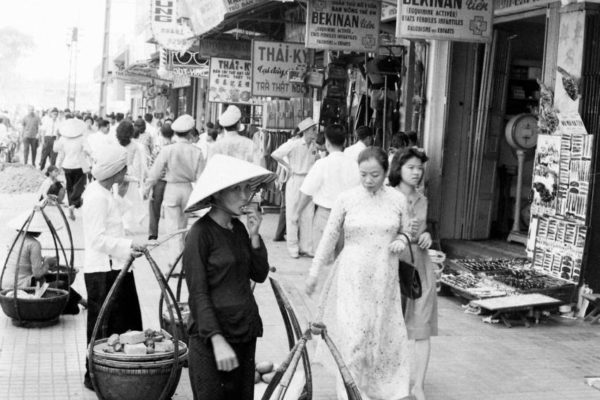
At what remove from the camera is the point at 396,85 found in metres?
13.6

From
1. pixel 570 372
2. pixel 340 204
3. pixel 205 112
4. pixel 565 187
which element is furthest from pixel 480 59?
pixel 205 112

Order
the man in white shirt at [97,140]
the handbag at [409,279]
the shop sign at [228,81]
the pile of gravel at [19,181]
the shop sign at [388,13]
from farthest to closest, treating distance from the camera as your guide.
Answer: the pile of gravel at [19,181] < the shop sign at [228,81] < the man in white shirt at [97,140] < the shop sign at [388,13] < the handbag at [409,279]

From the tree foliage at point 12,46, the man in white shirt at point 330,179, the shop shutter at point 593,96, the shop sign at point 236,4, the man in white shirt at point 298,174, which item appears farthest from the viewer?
the tree foliage at point 12,46

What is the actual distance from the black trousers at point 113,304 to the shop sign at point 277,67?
9.02m

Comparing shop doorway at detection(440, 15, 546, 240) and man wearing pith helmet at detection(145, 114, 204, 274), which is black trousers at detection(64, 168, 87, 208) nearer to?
man wearing pith helmet at detection(145, 114, 204, 274)

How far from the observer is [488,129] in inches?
482

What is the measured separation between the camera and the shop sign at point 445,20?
9508 millimetres

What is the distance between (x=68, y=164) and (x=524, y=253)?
27.5 ft

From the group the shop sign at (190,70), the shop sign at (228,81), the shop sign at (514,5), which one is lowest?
the shop sign at (228,81)

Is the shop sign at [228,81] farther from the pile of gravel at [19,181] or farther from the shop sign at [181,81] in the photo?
the shop sign at [181,81]

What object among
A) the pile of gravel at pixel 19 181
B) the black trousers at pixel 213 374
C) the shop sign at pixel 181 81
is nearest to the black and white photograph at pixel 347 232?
the black trousers at pixel 213 374

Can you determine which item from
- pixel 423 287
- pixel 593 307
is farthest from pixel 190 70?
pixel 423 287

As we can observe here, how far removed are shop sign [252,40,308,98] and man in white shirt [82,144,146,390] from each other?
29.7 ft

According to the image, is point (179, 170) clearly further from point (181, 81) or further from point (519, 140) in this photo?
point (181, 81)
